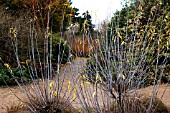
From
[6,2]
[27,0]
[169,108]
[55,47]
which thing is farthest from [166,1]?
[6,2]

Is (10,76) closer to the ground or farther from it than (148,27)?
closer to the ground

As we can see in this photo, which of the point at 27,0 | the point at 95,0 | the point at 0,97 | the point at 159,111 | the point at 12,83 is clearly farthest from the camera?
the point at 27,0

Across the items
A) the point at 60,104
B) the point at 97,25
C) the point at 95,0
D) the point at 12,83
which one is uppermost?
the point at 95,0

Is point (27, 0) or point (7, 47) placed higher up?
point (27, 0)

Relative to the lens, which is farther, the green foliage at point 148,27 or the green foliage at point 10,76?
the green foliage at point 10,76

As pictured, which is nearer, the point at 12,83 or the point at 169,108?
the point at 169,108

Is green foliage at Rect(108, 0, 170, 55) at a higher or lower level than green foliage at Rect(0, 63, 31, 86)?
higher

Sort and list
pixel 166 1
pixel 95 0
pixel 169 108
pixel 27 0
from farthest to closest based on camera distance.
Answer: pixel 27 0, pixel 166 1, pixel 95 0, pixel 169 108

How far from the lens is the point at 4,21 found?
10.1m

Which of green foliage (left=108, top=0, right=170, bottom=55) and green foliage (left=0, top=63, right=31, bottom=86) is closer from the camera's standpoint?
green foliage (left=108, top=0, right=170, bottom=55)

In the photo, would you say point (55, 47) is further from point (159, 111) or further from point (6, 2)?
point (159, 111)

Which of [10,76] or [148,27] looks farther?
[148,27]

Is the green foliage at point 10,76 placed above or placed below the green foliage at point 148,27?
below

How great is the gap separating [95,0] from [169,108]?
2.77m
